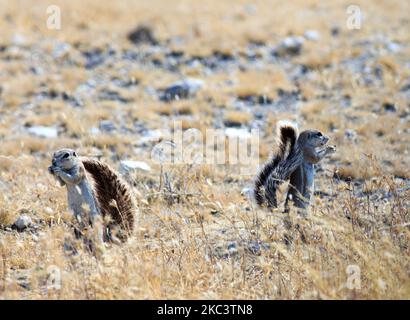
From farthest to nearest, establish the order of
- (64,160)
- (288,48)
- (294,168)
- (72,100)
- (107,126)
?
(288,48), (72,100), (107,126), (294,168), (64,160)

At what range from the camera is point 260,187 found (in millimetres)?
6395

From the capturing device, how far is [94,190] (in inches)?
234

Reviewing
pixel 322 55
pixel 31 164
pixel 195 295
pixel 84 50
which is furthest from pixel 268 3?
pixel 195 295

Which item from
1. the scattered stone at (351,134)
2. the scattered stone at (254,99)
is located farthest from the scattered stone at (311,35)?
the scattered stone at (351,134)

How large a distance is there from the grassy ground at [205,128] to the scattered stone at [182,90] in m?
0.20

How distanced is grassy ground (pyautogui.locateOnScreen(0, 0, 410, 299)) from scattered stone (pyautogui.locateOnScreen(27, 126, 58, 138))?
14 centimetres

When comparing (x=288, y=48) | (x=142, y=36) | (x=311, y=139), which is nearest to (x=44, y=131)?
(x=142, y=36)

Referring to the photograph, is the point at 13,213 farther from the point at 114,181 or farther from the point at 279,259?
the point at 279,259

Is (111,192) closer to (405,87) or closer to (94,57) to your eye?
(405,87)

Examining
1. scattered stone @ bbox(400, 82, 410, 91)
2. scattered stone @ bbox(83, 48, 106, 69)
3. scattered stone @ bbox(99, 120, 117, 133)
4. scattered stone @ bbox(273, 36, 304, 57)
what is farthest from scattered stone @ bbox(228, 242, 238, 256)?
scattered stone @ bbox(273, 36, 304, 57)

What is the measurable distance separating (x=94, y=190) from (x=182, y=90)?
609cm

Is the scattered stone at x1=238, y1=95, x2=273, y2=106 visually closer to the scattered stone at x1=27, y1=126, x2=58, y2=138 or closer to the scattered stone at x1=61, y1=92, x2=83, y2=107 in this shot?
the scattered stone at x1=61, y1=92, x2=83, y2=107

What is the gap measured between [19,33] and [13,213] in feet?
28.5

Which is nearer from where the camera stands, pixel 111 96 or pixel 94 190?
pixel 94 190
